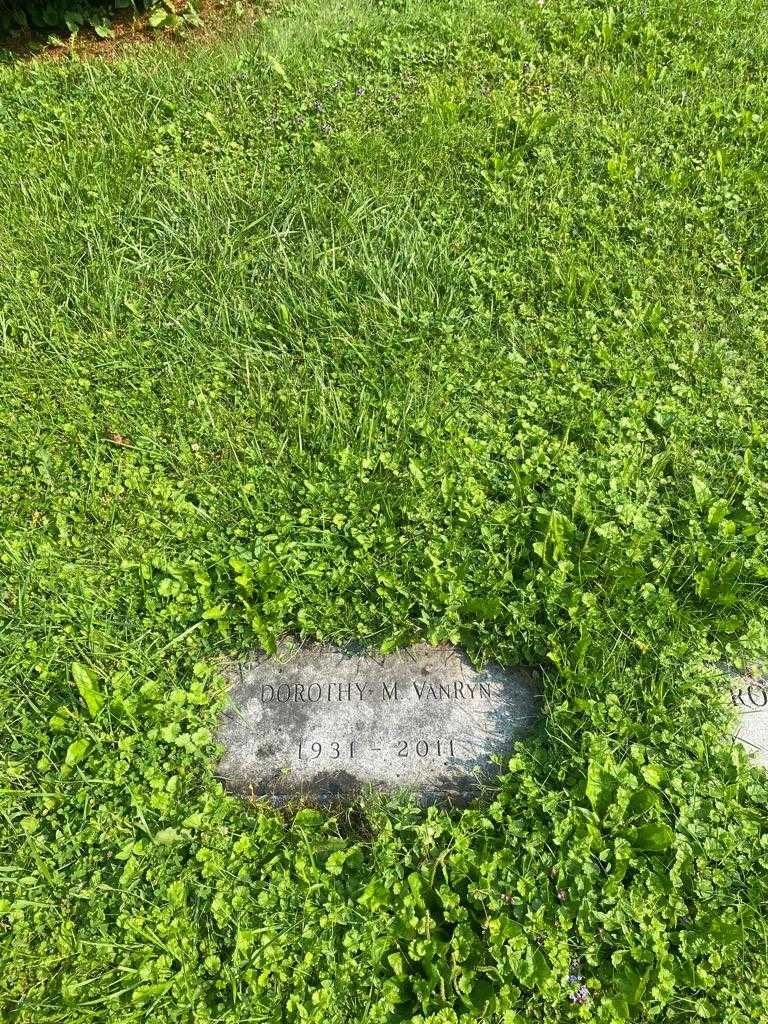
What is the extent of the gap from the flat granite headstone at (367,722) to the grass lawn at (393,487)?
0.11 metres

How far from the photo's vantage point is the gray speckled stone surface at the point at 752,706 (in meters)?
2.68

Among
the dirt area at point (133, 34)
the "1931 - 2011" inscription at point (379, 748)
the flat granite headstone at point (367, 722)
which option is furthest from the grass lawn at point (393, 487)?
the dirt area at point (133, 34)

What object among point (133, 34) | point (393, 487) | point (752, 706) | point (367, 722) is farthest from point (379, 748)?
point (133, 34)

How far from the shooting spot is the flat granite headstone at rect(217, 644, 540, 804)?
9.05 feet

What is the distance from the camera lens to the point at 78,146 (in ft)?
15.7

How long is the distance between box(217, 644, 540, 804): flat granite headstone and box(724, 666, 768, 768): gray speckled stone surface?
74 centimetres

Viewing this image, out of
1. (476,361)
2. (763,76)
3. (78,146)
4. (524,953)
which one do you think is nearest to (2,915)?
(524,953)

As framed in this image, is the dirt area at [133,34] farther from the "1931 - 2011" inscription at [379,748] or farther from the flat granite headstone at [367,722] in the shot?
the "1931 - 2011" inscription at [379,748]

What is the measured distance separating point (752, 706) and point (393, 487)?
167 centimetres

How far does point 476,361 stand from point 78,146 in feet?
10.2

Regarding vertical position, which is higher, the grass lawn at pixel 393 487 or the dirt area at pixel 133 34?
the dirt area at pixel 133 34

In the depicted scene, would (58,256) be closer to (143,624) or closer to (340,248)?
(340,248)

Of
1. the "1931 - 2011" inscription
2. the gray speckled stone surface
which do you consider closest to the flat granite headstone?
the "1931 - 2011" inscription

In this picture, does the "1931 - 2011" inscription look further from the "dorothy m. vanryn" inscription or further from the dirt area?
the dirt area
